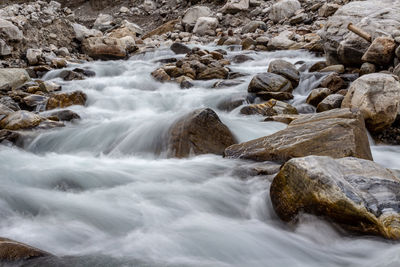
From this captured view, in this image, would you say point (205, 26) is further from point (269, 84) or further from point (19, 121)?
point (19, 121)

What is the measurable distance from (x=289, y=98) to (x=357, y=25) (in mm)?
2655

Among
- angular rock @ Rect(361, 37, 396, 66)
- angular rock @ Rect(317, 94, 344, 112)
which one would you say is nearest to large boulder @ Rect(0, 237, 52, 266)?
angular rock @ Rect(317, 94, 344, 112)

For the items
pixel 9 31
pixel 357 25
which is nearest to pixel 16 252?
pixel 357 25

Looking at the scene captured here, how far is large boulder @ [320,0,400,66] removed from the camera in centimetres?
739

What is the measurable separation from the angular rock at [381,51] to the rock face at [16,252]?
6.52m

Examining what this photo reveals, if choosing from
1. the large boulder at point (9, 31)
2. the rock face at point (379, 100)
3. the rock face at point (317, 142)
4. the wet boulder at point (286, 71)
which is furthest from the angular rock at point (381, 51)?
the large boulder at point (9, 31)

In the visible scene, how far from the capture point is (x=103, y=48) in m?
12.4

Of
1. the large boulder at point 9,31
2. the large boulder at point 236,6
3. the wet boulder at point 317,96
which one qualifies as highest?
the large boulder at point 236,6

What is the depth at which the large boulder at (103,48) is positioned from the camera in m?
12.3

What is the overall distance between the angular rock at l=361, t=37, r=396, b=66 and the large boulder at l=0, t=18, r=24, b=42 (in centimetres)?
920

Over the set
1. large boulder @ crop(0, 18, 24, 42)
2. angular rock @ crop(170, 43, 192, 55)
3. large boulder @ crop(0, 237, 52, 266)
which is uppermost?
large boulder @ crop(0, 18, 24, 42)

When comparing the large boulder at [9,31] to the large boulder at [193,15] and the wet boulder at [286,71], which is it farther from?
the large boulder at [193,15]

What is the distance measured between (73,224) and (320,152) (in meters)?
2.46

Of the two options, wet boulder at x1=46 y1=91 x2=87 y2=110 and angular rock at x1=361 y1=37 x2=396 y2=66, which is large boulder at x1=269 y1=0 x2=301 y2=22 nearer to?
angular rock at x1=361 y1=37 x2=396 y2=66
